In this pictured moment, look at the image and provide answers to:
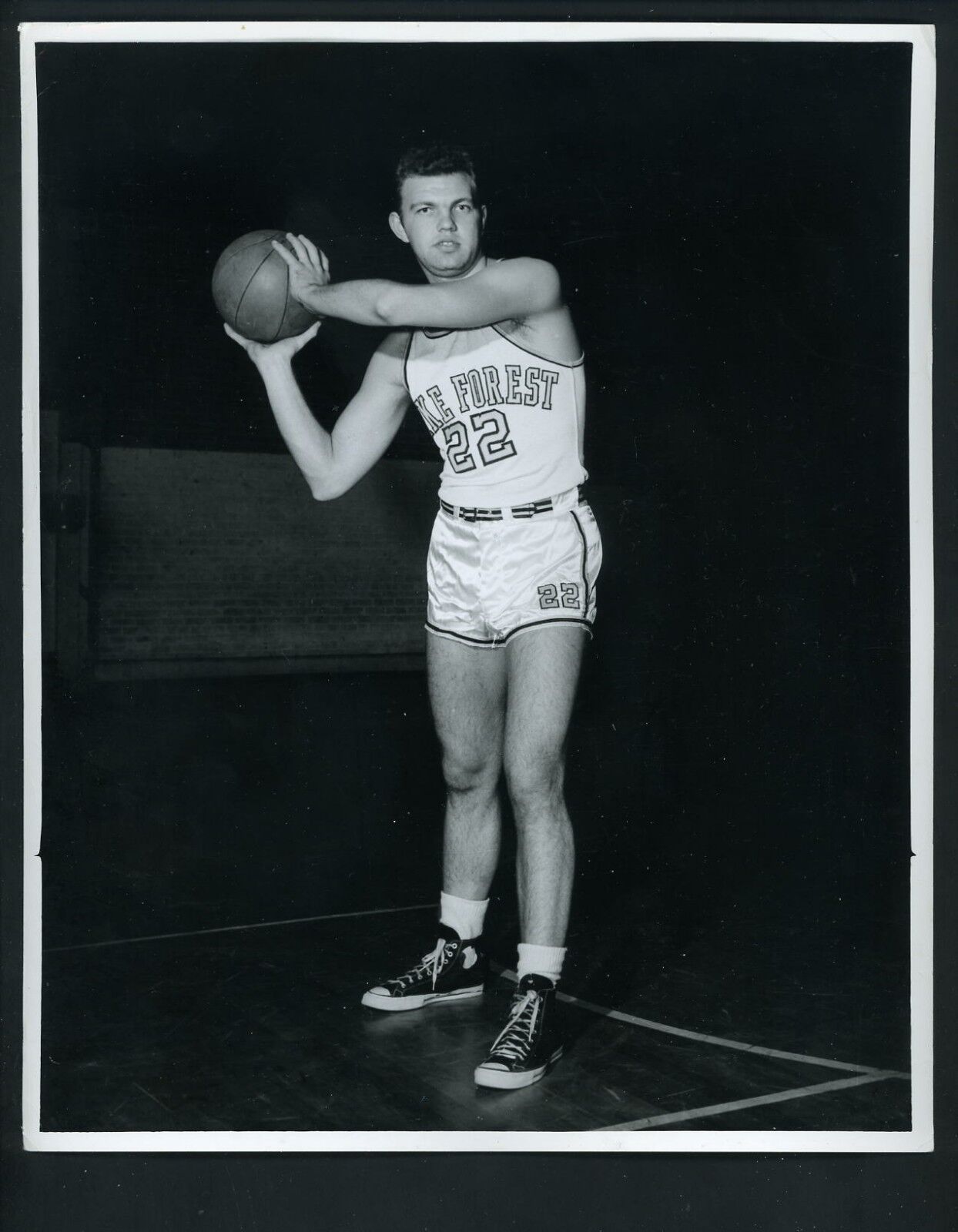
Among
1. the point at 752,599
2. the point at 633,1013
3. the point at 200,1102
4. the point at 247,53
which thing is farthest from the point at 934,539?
the point at 200,1102

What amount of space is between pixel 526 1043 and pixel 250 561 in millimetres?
1806

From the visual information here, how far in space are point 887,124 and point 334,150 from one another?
1.32 metres

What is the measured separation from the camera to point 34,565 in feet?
8.14

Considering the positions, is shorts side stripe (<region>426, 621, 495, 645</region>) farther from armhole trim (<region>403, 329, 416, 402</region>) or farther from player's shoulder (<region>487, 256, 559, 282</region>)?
player's shoulder (<region>487, 256, 559, 282</region>)

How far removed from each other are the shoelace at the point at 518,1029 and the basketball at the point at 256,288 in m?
1.74

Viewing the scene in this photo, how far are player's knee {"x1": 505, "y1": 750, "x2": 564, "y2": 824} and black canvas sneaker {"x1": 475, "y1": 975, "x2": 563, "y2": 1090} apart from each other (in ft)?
1.37

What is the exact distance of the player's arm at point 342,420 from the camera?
8.70ft

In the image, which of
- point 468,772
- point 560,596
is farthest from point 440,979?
point 560,596

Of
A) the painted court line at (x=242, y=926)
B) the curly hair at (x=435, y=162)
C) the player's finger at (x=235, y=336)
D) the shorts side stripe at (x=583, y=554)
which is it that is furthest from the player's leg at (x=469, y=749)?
the curly hair at (x=435, y=162)

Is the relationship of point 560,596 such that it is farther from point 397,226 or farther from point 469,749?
point 397,226

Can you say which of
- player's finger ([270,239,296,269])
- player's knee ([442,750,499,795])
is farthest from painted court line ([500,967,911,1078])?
player's finger ([270,239,296,269])

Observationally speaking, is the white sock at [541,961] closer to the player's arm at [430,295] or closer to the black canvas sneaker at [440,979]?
the black canvas sneaker at [440,979]

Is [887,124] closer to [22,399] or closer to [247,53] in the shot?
[247,53]
